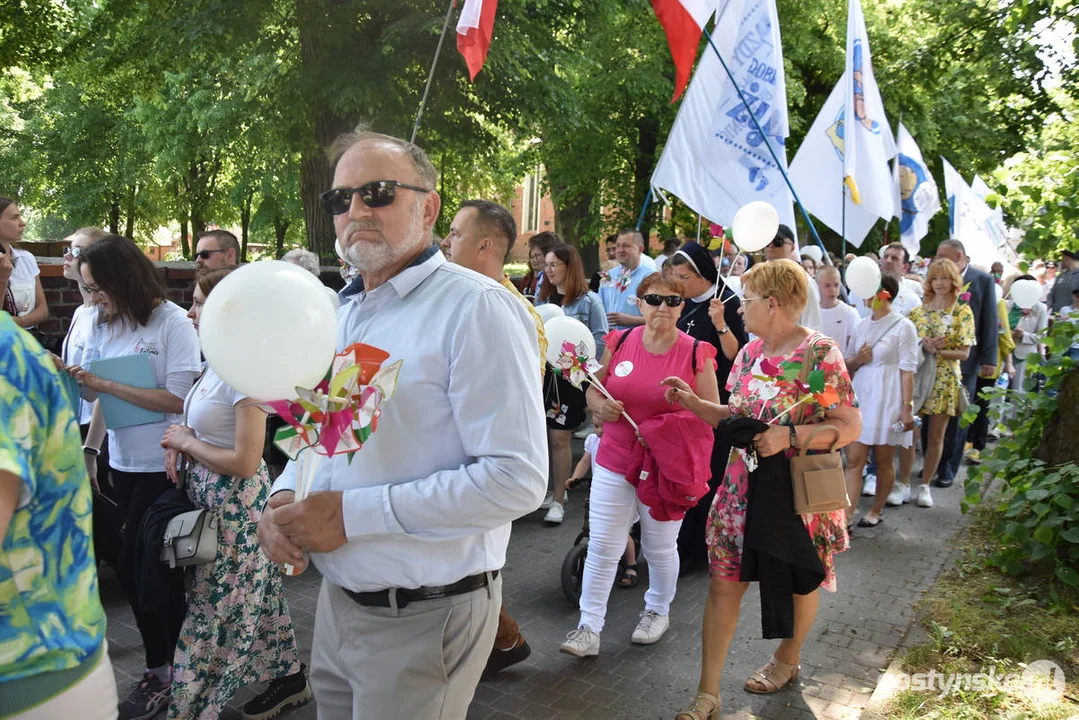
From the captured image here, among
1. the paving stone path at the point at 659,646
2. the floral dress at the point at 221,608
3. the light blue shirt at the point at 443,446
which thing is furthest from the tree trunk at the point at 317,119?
the light blue shirt at the point at 443,446

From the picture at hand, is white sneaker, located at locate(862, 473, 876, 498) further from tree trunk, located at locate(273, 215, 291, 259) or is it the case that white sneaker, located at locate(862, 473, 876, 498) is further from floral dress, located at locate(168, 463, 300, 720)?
tree trunk, located at locate(273, 215, 291, 259)

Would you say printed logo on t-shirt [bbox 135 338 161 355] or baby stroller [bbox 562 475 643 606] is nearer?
printed logo on t-shirt [bbox 135 338 161 355]

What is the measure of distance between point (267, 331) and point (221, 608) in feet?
7.05

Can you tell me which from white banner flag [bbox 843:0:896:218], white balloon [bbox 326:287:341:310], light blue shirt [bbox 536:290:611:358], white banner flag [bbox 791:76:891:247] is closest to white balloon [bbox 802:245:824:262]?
white banner flag [bbox 791:76:891:247]

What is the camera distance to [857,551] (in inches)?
263

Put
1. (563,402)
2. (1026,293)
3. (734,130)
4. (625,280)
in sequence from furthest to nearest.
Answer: (1026,293) < (625,280) < (734,130) < (563,402)

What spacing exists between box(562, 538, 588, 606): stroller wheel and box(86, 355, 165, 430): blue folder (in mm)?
2529

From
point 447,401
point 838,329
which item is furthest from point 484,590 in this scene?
point 838,329

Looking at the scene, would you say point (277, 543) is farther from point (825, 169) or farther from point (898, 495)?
point (825, 169)

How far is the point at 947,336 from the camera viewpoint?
7852mm

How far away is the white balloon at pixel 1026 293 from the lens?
1130 cm

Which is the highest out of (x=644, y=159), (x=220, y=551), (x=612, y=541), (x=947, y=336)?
(x=644, y=159)

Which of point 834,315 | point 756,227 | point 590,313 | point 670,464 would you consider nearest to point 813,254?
point 834,315

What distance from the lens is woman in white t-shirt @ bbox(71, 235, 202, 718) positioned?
405cm
